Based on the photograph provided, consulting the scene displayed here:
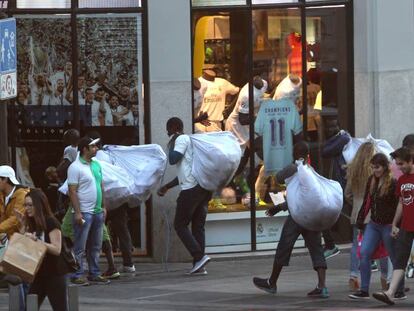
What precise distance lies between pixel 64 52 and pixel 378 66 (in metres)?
4.53

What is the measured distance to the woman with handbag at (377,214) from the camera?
1452cm

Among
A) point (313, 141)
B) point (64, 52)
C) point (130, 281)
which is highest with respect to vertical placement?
point (64, 52)

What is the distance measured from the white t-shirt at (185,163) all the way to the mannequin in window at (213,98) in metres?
1.51

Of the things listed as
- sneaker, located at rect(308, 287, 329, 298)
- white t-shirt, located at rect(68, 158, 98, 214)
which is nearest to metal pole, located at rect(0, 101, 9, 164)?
white t-shirt, located at rect(68, 158, 98, 214)

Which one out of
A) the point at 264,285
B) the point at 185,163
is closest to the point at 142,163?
the point at 185,163

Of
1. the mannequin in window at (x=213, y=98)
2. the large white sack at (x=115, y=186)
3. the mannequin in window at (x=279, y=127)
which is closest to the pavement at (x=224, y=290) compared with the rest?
the large white sack at (x=115, y=186)

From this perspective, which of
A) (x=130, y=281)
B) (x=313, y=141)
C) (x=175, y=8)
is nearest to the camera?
(x=130, y=281)

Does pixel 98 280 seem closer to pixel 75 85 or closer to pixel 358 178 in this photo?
pixel 75 85

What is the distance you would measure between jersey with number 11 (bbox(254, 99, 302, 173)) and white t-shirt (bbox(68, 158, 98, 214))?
138 inches

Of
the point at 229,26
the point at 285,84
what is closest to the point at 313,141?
the point at 285,84

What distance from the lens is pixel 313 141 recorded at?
1942 cm

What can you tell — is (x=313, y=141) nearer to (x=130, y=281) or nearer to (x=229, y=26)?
(x=229, y=26)

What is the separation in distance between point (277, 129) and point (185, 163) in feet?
7.58

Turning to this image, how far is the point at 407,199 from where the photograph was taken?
46.4ft
